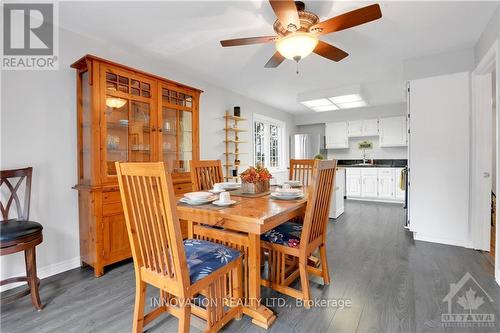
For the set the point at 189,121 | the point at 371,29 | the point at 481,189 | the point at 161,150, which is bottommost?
the point at 481,189

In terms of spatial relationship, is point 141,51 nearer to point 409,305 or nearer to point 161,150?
point 161,150

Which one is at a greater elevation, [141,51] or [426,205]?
[141,51]

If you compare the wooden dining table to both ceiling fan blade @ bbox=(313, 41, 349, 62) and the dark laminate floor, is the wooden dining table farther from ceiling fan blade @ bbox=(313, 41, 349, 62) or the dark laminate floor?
ceiling fan blade @ bbox=(313, 41, 349, 62)

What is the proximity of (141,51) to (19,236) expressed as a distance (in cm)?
222

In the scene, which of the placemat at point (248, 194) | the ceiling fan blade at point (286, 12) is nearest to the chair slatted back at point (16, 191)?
the placemat at point (248, 194)

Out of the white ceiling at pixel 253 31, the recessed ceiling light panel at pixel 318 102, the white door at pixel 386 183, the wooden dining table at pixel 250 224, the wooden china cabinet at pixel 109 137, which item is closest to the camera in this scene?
the wooden dining table at pixel 250 224

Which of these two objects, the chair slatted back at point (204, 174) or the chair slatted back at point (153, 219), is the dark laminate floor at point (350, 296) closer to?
the chair slatted back at point (153, 219)

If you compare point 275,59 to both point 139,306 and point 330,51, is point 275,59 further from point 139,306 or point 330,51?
point 139,306

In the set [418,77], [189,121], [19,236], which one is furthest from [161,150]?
[418,77]

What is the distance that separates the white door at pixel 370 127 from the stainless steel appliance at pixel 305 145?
1.17 metres

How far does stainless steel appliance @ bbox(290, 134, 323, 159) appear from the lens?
6637 millimetres

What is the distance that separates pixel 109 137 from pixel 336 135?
221 inches

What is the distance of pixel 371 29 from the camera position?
2.41m

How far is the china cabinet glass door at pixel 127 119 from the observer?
2.37 metres
